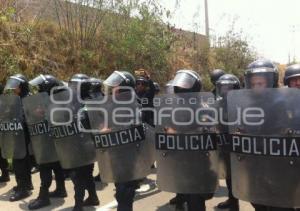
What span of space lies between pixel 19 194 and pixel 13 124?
0.96 meters

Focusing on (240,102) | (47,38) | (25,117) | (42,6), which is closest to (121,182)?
(240,102)

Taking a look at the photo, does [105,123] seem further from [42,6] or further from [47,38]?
[42,6]

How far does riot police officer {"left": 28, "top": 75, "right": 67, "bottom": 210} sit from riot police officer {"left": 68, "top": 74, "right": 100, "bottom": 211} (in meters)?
0.42

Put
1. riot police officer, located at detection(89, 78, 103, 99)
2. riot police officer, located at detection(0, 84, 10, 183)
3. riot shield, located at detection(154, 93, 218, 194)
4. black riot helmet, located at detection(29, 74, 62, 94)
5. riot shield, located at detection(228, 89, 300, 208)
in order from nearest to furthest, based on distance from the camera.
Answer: riot shield, located at detection(228, 89, 300, 208)
riot shield, located at detection(154, 93, 218, 194)
riot police officer, located at detection(89, 78, 103, 99)
black riot helmet, located at detection(29, 74, 62, 94)
riot police officer, located at detection(0, 84, 10, 183)

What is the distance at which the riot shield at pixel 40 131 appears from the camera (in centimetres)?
590

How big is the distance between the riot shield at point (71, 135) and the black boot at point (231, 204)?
168cm

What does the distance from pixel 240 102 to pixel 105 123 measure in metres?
1.51

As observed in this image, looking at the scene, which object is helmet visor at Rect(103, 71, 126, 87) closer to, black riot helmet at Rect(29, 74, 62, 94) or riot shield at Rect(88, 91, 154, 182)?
riot shield at Rect(88, 91, 154, 182)

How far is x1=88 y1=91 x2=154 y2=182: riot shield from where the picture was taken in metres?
4.40

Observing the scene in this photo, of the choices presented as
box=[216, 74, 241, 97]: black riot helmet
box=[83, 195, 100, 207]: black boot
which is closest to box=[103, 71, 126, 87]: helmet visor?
box=[216, 74, 241, 97]: black riot helmet

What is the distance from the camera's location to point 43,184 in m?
5.91

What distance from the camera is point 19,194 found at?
6.35 meters

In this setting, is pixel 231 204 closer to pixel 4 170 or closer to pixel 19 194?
pixel 19 194

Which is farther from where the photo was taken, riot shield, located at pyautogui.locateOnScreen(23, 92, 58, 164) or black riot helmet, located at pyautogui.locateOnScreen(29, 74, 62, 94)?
black riot helmet, located at pyautogui.locateOnScreen(29, 74, 62, 94)
